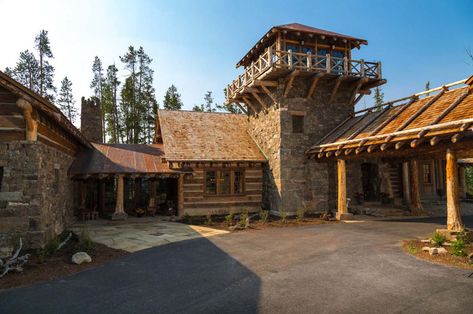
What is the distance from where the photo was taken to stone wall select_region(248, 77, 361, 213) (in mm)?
16156

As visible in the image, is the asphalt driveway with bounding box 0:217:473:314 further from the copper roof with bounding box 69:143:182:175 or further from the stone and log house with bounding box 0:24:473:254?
the copper roof with bounding box 69:143:182:175

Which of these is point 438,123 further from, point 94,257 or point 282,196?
point 94,257

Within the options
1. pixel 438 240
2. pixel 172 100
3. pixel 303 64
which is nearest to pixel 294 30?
pixel 303 64

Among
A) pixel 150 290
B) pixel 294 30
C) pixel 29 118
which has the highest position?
pixel 294 30

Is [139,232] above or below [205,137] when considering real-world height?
below

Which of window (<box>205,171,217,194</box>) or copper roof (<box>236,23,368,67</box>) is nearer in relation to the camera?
copper roof (<box>236,23,368,67</box>)

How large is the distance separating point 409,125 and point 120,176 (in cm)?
1260

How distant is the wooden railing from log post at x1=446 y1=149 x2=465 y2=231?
7712 mm

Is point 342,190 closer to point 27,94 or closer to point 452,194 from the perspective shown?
point 452,194

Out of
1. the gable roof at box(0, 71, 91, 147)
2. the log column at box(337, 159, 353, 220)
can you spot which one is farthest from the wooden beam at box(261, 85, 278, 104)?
the gable roof at box(0, 71, 91, 147)

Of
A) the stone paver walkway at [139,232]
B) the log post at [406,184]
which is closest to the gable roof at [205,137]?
the stone paver walkway at [139,232]

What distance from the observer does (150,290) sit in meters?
5.93

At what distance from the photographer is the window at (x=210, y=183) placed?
55.9 ft

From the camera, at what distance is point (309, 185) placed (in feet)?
54.0
